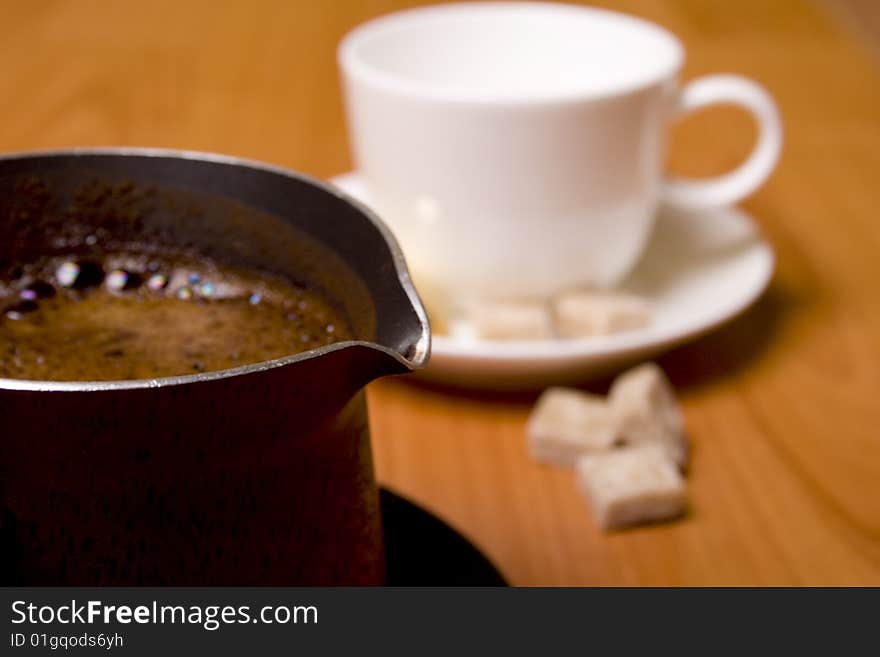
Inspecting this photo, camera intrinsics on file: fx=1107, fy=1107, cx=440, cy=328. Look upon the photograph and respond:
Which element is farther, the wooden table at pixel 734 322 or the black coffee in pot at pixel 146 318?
the wooden table at pixel 734 322

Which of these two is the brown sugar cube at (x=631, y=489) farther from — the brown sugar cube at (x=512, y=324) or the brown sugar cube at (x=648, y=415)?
the brown sugar cube at (x=512, y=324)

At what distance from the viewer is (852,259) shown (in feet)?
3.41

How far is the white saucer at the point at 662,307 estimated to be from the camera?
768 mm

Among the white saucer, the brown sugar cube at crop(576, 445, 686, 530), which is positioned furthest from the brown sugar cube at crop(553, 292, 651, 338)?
the brown sugar cube at crop(576, 445, 686, 530)

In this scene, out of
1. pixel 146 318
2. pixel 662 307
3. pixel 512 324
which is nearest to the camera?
pixel 146 318

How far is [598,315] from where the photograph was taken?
0.83 meters

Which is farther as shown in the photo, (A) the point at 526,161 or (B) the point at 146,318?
(A) the point at 526,161

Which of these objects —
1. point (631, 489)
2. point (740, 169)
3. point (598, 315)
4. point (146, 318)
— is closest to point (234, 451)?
point (146, 318)

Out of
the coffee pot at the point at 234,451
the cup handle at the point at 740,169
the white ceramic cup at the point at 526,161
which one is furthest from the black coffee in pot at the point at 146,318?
the cup handle at the point at 740,169

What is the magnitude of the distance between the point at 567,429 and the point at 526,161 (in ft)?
0.69

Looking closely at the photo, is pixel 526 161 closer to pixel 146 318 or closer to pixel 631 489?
pixel 631 489

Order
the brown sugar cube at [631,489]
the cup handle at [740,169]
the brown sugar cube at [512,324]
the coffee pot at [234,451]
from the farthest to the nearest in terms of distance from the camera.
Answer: the cup handle at [740,169] < the brown sugar cube at [512,324] < the brown sugar cube at [631,489] < the coffee pot at [234,451]

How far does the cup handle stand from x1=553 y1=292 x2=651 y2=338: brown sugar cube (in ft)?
0.57

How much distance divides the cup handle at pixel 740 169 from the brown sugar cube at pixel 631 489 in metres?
0.34
